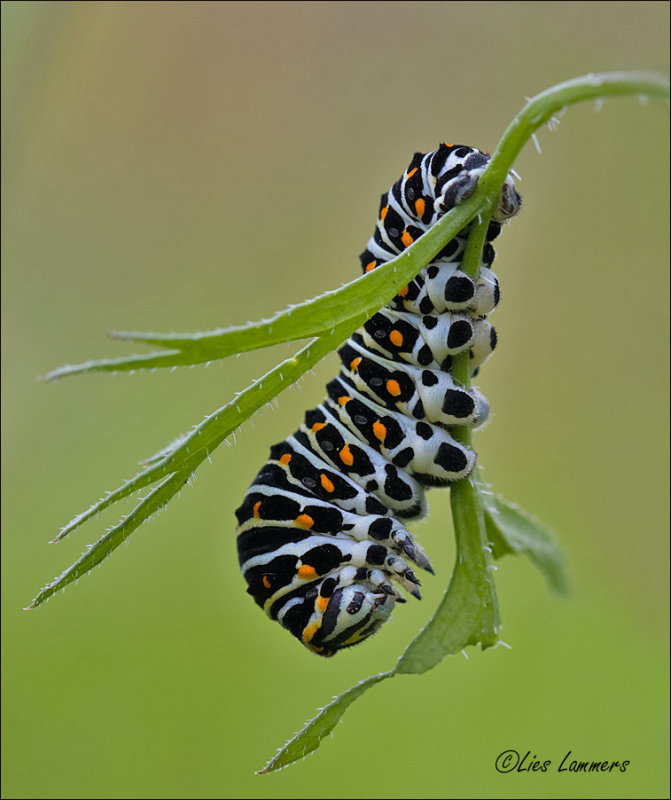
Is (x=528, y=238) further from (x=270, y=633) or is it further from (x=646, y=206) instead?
(x=270, y=633)

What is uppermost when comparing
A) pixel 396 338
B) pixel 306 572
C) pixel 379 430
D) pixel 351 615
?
pixel 396 338

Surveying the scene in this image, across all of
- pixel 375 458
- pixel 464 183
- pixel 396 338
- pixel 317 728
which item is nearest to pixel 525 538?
pixel 375 458

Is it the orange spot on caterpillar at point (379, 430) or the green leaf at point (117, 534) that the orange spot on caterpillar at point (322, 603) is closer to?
the orange spot on caterpillar at point (379, 430)

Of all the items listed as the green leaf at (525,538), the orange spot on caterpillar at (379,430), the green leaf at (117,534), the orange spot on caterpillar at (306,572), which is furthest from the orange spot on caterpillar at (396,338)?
the green leaf at (117,534)

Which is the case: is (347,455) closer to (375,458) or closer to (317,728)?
(375,458)

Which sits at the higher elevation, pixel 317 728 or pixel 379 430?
pixel 379 430

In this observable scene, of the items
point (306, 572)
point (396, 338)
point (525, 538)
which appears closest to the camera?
point (396, 338)

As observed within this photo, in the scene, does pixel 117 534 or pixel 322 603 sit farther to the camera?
pixel 322 603

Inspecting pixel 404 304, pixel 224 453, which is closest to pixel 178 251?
pixel 224 453
